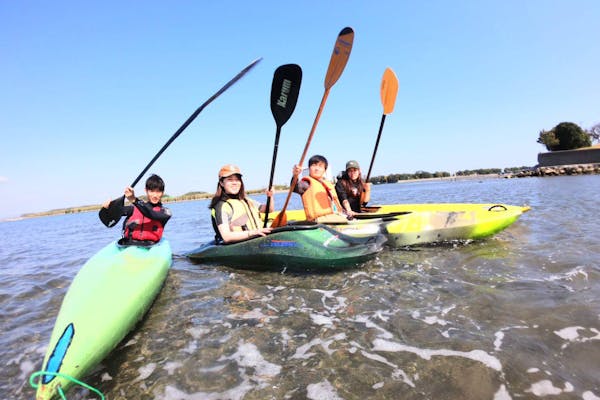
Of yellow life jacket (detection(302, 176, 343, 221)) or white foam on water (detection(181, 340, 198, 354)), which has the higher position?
yellow life jacket (detection(302, 176, 343, 221))

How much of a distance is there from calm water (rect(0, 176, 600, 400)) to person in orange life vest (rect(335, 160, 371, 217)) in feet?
8.89

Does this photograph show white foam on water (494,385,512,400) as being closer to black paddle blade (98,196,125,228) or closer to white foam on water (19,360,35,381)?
white foam on water (19,360,35,381)

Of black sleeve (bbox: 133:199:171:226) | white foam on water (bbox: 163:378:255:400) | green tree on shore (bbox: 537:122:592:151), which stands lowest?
white foam on water (bbox: 163:378:255:400)

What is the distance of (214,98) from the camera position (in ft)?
19.1

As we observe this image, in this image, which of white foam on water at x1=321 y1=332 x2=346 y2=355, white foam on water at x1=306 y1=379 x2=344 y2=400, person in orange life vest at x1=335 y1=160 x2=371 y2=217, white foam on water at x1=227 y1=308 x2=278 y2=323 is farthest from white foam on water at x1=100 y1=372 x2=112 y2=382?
person in orange life vest at x1=335 y1=160 x2=371 y2=217

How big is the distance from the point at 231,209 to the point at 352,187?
3.32 meters

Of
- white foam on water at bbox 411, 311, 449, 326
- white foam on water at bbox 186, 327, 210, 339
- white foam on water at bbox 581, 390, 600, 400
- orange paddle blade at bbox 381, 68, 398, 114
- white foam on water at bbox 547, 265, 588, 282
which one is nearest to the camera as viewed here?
white foam on water at bbox 581, 390, 600, 400

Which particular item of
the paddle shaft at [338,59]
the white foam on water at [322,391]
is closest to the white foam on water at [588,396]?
the white foam on water at [322,391]

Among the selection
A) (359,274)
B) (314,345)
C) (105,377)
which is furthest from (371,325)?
(105,377)

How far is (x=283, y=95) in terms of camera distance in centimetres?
603

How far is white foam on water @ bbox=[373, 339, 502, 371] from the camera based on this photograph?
2247 mm

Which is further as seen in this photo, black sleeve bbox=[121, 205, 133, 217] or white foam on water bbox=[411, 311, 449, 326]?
black sleeve bbox=[121, 205, 133, 217]

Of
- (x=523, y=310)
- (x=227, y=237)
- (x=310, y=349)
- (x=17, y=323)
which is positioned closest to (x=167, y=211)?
(x=227, y=237)

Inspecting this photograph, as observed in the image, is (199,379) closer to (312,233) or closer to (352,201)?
(312,233)
